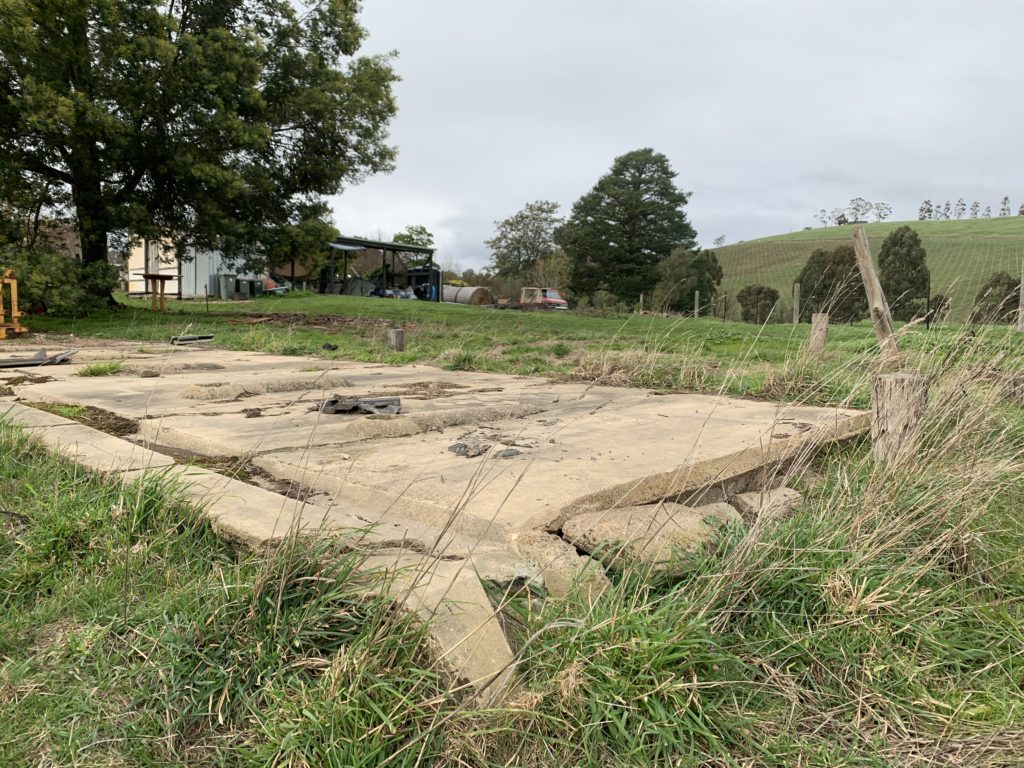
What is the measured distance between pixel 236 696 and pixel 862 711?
1.34m

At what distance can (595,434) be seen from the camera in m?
3.06

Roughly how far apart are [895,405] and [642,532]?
135 cm

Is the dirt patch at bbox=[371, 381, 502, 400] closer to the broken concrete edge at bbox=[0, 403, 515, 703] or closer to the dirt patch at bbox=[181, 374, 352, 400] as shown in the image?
the dirt patch at bbox=[181, 374, 352, 400]

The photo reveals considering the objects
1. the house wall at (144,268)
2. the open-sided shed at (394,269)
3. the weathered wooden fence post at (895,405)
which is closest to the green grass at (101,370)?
the weathered wooden fence post at (895,405)

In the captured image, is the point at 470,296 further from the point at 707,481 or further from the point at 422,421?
the point at 707,481

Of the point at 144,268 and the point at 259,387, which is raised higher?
the point at 144,268

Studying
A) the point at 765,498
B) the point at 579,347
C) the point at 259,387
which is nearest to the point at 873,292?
the point at 765,498

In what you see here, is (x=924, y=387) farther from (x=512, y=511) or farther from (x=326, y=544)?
(x=326, y=544)

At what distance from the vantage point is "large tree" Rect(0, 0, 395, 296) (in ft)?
38.4

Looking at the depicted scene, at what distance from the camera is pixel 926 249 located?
4366 centimetres

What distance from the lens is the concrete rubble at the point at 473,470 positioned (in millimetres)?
1676

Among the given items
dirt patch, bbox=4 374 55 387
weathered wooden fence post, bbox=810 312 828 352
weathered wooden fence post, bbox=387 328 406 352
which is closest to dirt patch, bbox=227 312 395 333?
weathered wooden fence post, bbox=387 328 406 352

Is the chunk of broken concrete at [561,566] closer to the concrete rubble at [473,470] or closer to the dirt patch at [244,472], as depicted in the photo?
the concrete rubble at [473,470]

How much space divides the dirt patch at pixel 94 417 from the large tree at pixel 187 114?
9946mm
